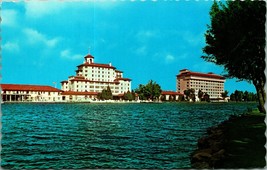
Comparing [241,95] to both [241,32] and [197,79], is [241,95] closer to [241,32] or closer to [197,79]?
[197,79]

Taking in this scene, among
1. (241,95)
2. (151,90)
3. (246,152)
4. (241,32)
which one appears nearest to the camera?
(246,152)

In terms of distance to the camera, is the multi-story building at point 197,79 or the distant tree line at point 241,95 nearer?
the multi-story building at point 197,79

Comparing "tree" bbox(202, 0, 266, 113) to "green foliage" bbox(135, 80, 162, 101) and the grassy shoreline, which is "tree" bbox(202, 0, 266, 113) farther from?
"green foliage" bbox(135, 80, 162, 101)

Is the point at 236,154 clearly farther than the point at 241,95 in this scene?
No

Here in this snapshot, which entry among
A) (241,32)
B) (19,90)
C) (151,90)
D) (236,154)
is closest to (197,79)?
(241,32)

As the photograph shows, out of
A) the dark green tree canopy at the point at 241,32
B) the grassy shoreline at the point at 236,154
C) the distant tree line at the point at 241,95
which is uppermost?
the dark green tree canopy at the point at 241,32

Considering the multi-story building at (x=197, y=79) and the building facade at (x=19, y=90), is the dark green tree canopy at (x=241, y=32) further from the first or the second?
the building facade at (x=19, y=90)

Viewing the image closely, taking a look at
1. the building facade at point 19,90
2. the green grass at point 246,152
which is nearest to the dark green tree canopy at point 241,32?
the green grass at point 246,152

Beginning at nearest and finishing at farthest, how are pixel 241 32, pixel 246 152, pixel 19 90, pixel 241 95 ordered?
1. pixel 246 152
2. pixel 241 32
3. pixel 19 90
4. pixel 241 95

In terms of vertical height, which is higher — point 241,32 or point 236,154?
point 241,32

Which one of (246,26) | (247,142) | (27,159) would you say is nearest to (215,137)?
(247,142)

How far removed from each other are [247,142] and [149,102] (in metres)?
60.8

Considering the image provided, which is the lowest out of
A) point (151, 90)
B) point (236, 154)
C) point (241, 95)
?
point (236, 154)

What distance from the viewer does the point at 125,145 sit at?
12836 mm
